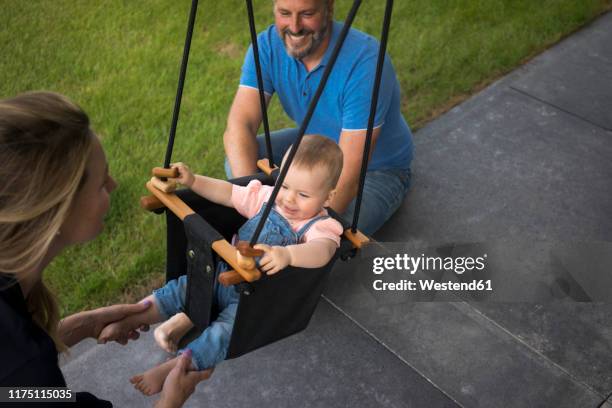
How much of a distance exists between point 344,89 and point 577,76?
215 centimetres

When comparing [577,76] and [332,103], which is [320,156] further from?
[577,76]

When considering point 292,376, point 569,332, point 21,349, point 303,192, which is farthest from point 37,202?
point 569,332

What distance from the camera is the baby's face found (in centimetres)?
194

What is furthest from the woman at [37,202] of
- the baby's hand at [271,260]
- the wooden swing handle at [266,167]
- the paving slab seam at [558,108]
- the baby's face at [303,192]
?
the paving slab seam at [558,108]

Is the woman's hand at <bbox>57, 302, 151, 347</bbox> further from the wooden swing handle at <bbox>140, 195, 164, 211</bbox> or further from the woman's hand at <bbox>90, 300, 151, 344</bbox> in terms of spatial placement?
the wooden swing handle at <bbox>140, 195, 164, 211</bbox>

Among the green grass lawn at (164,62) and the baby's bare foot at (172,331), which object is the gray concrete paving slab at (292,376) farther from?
the green grass lawn at (164,62)

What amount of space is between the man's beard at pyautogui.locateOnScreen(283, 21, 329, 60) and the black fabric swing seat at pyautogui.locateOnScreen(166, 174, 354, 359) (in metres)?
0.56

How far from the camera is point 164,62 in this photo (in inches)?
162

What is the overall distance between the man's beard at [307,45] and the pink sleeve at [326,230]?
798 mm

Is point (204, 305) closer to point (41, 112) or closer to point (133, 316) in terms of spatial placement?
point (133, 316)

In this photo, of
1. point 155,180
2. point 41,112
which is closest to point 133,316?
point 155,180

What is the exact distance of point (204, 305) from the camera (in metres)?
2.01

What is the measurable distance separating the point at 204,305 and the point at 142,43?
2677 mm

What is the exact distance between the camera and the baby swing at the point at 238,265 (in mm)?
1735
